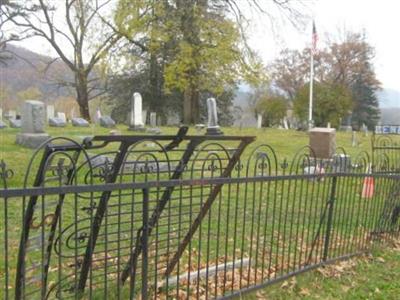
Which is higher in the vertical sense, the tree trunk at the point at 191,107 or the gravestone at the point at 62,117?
the tree trunk at the point at 191,107

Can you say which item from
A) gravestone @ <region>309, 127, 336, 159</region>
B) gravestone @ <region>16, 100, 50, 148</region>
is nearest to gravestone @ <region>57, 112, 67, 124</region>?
gravestone @ <region>16, 100, 50, 148</region>

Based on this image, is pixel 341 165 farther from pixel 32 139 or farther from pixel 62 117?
pixel 62 117

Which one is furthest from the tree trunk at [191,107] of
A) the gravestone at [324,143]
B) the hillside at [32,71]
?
the gravestone at [324,143]

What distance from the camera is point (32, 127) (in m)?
12.3

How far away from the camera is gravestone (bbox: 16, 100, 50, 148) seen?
12.1m

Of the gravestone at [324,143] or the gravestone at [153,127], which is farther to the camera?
the gravestone at [153,127]

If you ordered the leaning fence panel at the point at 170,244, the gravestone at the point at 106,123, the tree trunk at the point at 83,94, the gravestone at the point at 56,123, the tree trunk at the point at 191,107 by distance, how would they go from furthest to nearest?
the tree trunk at the point at 83,94 < the tree trunk at the point at 191,107 < the gravestone at the point at 56,123 < the gravestone at the point at 106,123 < the leaning fence panel at the point at 170,244

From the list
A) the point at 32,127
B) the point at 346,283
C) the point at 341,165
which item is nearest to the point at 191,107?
the point at 32,127

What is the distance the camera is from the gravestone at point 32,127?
39.6 ft

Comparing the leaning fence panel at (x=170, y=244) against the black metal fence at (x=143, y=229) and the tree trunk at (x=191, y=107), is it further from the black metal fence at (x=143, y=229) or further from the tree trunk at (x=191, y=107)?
the tree trunk at (x=191, y=107)

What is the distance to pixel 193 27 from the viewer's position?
84.0 ft

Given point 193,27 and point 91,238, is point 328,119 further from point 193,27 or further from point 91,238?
point 91,238

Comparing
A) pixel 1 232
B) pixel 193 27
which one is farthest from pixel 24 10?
pixel 1 232

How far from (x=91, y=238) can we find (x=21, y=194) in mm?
703
